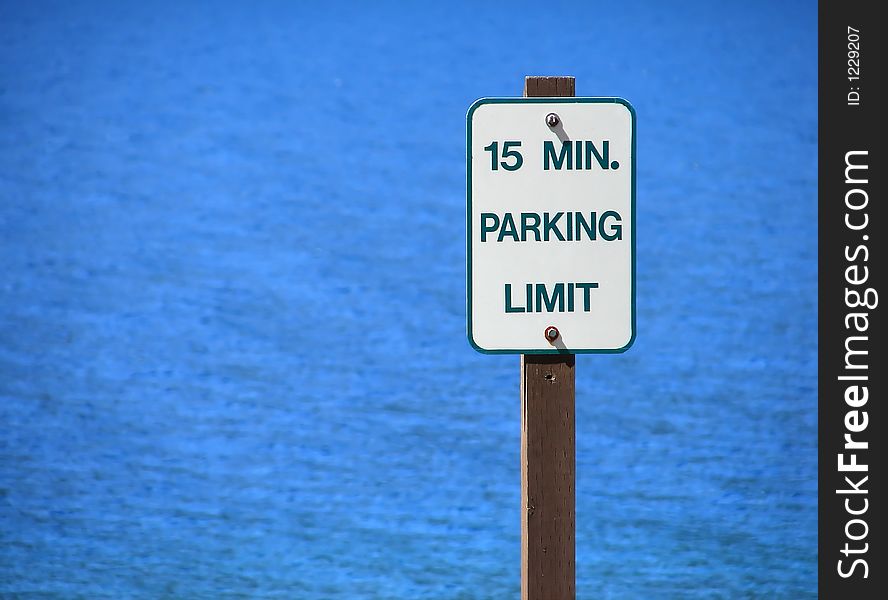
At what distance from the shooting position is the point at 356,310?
7332 mm

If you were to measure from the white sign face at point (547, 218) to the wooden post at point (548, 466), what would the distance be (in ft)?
0.11

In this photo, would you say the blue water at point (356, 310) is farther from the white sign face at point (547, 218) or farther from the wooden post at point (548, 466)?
the white sign face at point (547, 218)

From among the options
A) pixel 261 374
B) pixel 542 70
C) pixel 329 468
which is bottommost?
pixel 329 468

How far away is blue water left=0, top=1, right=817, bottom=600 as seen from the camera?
16.1ft

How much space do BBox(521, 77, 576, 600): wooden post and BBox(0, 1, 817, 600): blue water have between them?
235 cm

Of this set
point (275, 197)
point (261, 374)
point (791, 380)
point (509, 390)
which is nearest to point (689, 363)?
point (791, 380)

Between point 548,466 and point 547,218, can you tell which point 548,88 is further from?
point 548,466

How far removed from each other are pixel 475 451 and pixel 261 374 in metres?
1.48

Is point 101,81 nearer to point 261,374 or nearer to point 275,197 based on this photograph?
point 275,197

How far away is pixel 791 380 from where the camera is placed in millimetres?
6566
